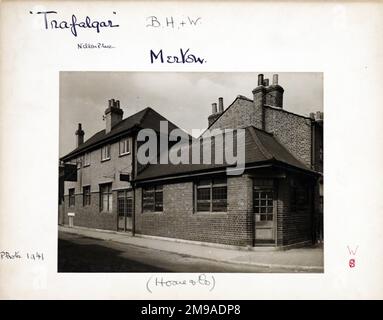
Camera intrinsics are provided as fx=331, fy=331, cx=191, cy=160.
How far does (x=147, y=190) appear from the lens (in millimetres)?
7188

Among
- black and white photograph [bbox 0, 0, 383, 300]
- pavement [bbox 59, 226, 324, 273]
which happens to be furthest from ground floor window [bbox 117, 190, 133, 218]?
black and white photograph [bbox 0, 0, 383, 300]

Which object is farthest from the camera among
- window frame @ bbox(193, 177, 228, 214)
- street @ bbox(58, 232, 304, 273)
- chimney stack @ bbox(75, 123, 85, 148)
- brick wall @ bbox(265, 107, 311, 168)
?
window frame @ bbox(193, 177, 228, 214)

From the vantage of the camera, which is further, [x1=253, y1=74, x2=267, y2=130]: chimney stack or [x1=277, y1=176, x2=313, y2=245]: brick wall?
[x1=277, y1=176, x2=313, y2=245]: brick wall

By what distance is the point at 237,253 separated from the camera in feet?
15.4

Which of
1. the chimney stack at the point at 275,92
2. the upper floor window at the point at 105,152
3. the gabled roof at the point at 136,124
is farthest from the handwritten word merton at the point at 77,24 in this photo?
the upper floor window at the point at 105,152

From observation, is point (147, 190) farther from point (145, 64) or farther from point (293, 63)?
point (293, 63)

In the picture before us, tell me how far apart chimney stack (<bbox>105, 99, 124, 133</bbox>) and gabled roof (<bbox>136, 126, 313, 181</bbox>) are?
1000mm

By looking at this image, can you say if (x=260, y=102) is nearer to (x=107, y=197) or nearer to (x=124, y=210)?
(x=124, y=210)

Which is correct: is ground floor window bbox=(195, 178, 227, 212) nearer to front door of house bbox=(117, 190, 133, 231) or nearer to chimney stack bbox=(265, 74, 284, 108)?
front door of house bbox=(117, 190, 133, 231)

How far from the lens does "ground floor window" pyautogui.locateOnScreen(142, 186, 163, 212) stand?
6896 millimetres

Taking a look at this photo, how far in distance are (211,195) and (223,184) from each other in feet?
1.48

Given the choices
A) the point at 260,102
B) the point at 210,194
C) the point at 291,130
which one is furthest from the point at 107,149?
the point at 291,130

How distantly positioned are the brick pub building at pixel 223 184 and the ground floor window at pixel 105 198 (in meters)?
0.02

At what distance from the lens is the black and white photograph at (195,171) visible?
4152 millimetres
